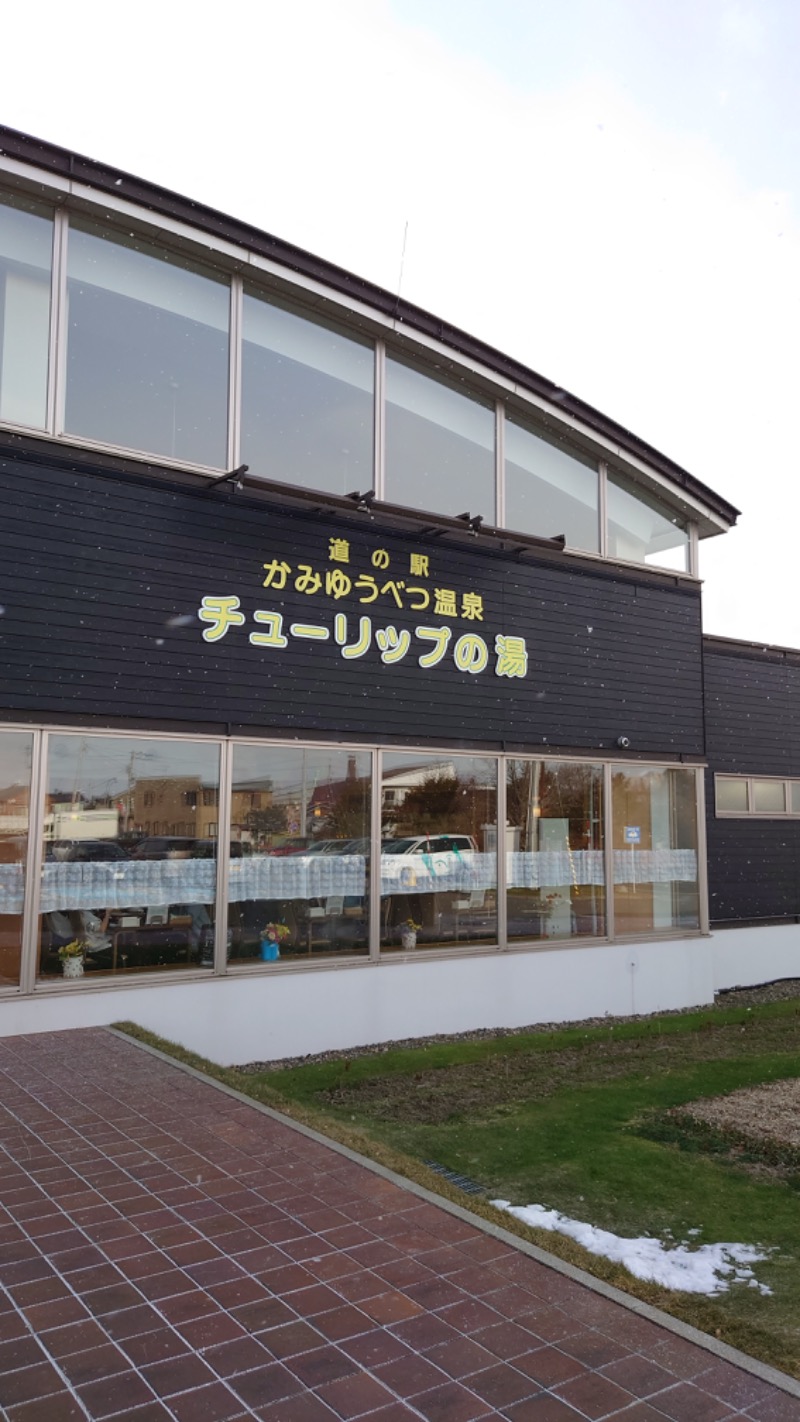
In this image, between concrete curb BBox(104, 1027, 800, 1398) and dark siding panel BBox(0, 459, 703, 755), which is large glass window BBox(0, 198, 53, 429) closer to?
dark siding panel BBox(0, 459, 703, 755)

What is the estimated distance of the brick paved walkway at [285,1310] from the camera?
2.81m

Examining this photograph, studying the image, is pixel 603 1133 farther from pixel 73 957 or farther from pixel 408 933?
pixel 73 957

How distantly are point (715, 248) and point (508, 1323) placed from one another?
14979mm

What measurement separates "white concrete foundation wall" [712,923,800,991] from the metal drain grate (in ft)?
24.1

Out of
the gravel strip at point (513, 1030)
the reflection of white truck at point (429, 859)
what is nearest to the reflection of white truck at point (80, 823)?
the gravel strip at point (513, 1030)

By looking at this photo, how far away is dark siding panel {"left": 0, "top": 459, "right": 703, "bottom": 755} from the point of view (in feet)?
24.3

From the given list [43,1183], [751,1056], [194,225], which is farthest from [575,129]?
[43,1183]

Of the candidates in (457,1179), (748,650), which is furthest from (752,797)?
(457,1179)

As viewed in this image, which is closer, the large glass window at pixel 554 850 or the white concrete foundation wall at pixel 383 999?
the white concrete foundation wall at pixel 383 999

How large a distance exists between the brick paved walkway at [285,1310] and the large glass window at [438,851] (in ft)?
14.2

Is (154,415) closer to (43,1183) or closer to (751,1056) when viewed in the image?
(43,1183)

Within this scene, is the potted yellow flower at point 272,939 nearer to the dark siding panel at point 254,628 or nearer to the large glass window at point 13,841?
the dark siding panel at point 254,628

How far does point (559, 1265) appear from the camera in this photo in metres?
3.71

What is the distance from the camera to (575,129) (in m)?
11.0
